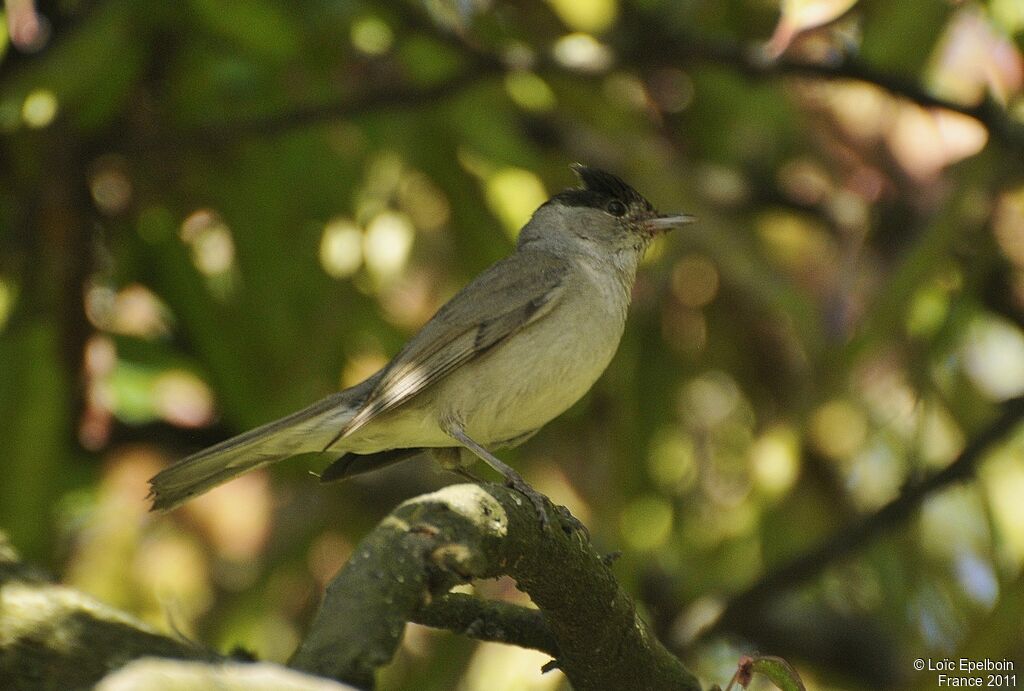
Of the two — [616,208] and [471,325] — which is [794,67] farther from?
[471,325]

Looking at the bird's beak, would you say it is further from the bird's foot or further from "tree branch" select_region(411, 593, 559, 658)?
"tree branch" select_region(411, 593, 559, 658)

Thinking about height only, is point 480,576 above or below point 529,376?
below

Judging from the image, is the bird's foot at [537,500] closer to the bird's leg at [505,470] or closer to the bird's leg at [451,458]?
the bird's leg at [505,470]

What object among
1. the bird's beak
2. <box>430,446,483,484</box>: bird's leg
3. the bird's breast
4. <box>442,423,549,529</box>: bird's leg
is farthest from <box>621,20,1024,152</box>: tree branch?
<box>442,423,549,529</box>: bird's leg

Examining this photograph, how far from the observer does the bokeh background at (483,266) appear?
4660mm

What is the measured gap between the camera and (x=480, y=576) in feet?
7.13

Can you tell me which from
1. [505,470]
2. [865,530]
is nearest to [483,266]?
[865,530]

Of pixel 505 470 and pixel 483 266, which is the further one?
pixel 483 266

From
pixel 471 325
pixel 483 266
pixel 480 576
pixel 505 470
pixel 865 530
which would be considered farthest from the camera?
pixel 483 266

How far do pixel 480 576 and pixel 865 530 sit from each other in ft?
9.66

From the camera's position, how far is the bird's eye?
4676 mm

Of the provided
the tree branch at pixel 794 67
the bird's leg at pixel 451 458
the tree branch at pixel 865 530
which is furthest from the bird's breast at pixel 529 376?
the tree branch at pixel 794 67

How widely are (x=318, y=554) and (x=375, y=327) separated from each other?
134cm

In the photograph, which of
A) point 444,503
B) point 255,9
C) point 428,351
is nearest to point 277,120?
point 255,9
